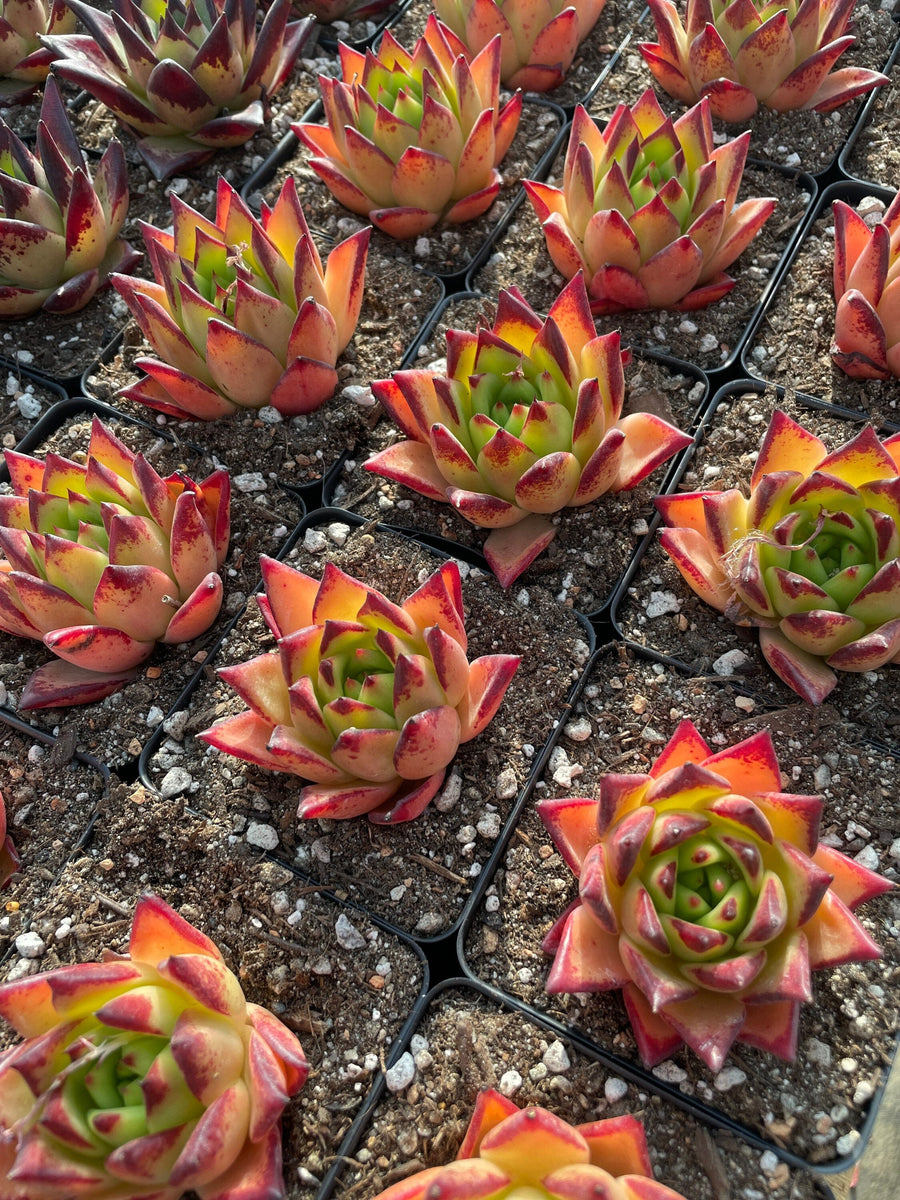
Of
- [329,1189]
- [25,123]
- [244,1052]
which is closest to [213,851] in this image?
[244,1052]

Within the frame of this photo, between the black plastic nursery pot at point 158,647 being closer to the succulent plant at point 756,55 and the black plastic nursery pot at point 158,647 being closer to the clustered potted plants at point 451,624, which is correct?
the clustered potted plants at point 451,624

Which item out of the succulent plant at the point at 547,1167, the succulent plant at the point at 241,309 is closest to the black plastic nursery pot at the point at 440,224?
the succulent plant at the point at 241,309

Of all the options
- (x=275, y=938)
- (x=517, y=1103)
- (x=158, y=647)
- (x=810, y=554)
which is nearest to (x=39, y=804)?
(x=158, y=647)

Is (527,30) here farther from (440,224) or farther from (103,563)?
(103,563)

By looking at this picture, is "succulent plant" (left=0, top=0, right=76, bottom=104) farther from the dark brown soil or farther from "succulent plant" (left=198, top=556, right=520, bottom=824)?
"succulent plant" (left=198, top=556, right=520, bottom=824)

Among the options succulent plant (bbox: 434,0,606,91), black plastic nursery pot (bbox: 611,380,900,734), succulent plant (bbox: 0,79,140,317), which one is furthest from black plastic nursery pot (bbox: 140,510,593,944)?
succulent plant (bbox: 434,0,606,91)

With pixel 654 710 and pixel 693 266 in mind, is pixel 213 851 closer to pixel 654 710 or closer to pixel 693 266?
pixel 654 710
